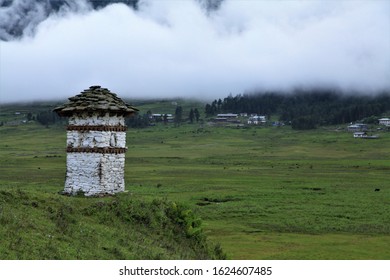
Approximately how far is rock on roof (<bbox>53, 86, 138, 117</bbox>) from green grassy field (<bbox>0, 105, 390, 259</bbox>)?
3036mm

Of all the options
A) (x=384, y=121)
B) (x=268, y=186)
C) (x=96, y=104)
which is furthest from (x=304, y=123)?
(x=96, y=104)

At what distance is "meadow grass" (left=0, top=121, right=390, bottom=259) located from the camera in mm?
31531

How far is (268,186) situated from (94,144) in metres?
39.0

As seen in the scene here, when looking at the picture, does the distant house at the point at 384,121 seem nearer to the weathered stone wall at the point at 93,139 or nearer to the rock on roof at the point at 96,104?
the rock on roof at the point at 96,104

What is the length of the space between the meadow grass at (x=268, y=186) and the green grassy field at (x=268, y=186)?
7cm

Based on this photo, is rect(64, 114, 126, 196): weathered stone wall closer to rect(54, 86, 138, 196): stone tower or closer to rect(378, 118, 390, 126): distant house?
rect(54, 86, 138, 196): stone tower

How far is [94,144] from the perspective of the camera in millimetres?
19844

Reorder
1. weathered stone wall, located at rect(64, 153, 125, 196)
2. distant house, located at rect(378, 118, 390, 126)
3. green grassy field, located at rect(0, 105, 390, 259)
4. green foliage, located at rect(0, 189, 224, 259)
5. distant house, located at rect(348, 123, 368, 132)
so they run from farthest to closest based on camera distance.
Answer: distant house, located at rect(378, 118, 390, 126) → distant house, located at rect(348, 123, 368, 132) → green grassy field, located at rect(0, 105, 390, 259) → weathered stone wall, located at rect(64, 153, 125, 196) → green foliage, located at rect(0, 189, 224, 259)

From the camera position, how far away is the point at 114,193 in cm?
2005

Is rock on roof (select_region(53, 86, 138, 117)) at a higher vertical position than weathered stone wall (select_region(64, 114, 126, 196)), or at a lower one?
higher

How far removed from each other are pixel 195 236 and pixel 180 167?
205 ft

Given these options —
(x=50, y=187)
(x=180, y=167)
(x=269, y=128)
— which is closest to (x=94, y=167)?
(x=50, y=187)

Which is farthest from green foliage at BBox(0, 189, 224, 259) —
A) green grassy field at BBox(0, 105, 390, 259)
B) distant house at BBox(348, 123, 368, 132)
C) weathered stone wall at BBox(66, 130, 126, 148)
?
distant house at BBox(348, 123, 368, 132)

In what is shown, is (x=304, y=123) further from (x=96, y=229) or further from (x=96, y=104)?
(x=96, y=229)
